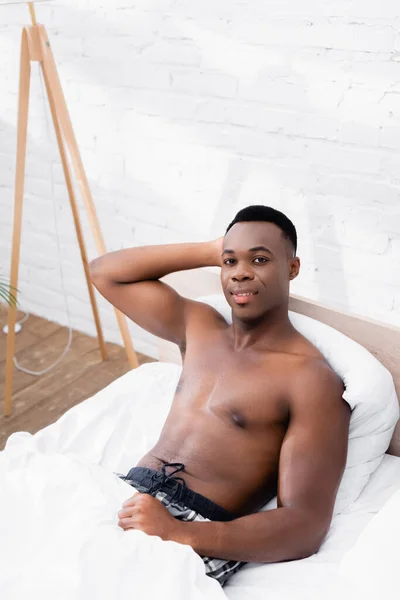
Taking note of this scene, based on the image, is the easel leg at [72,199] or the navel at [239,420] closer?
the navel at [239,420]

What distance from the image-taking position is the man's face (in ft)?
5.09

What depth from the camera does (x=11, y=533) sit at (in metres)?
1.35

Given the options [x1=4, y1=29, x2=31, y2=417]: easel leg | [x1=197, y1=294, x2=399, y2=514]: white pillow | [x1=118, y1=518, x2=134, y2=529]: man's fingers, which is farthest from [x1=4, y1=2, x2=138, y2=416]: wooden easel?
[x1=118, y1=518, x2=134, y2=529]: man's fingers

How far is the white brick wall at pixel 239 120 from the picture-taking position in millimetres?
1938

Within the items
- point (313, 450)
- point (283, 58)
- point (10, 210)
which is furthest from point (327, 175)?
point (10, 210)

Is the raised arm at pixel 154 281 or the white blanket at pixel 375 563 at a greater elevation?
the raised arm at pixel 154 281

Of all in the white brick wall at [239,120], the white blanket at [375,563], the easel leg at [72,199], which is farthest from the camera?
the easel leg at [72,199]

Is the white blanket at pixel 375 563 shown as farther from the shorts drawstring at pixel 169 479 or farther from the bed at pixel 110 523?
the shorts drawstring at pixel 169 479

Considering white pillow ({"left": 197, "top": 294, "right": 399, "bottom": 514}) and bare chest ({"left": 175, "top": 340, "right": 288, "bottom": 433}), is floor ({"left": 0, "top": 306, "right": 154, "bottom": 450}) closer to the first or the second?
bare chest ({"left": 175, "top": 340, "right": 288, "bottom": 433})

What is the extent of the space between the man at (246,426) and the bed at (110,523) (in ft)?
0.19

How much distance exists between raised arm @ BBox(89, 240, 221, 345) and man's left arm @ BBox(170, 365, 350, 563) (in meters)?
0.46

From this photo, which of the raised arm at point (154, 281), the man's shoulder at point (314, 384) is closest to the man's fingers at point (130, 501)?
the man's shoulder at point (314, 384)

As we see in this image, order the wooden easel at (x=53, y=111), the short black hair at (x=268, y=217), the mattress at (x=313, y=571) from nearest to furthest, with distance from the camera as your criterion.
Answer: the mattress at (x=313, y=571), the short black hair at (x=268, y=217), the wooden easel at (x=53, y=111)

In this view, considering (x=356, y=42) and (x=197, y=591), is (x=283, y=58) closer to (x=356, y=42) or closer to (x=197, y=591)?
(x=356, y=42)
